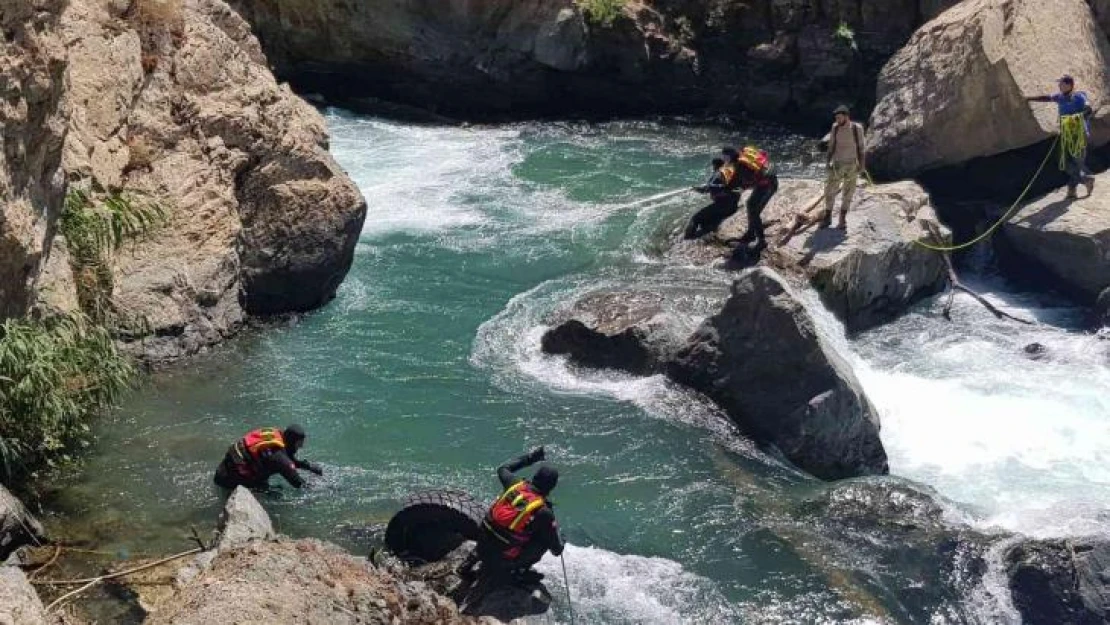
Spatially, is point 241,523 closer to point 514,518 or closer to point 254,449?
point 254,449

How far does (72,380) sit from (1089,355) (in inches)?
448

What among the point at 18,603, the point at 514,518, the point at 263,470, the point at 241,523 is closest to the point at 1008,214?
the point at 514,518

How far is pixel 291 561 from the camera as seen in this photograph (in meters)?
8.50

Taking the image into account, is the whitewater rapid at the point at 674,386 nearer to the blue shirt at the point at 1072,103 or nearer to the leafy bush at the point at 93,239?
the blue shirt at the point at 1072,103

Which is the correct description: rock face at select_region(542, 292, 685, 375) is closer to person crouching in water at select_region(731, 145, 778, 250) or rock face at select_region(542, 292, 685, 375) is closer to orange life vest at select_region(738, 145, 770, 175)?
person crouching in water at select_region(731, 145, 778, 250)

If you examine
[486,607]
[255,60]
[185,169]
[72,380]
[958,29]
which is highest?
[958,29]

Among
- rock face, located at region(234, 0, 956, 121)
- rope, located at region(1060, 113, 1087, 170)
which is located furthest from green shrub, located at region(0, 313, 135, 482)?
rock face, located at region(234, 0, 956, 121)

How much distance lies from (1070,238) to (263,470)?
34.8 feet

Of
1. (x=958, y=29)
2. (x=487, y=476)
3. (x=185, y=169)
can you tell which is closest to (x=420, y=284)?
(x=185, y=169)

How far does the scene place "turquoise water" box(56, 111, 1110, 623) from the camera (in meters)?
11.0

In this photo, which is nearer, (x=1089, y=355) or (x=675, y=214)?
(x=1089, y=355)

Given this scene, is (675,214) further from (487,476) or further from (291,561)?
(291,561)

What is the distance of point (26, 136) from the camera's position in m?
10.7

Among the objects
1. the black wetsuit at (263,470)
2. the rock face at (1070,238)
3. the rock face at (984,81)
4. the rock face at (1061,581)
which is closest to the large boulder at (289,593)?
the black wetsuit at (263,470)
